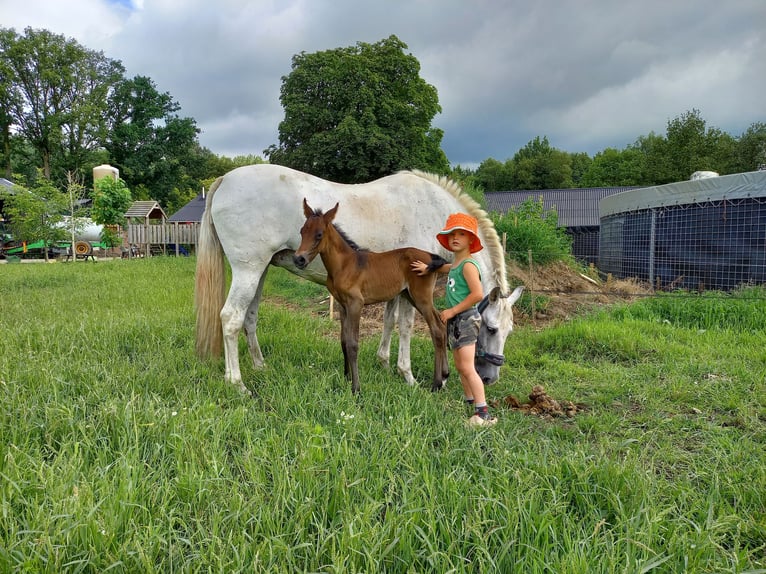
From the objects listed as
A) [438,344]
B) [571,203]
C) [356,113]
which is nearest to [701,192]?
[438,344]

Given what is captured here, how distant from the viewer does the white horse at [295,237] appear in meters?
3.81

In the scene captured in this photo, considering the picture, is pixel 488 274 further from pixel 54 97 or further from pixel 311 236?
pixel 54 97

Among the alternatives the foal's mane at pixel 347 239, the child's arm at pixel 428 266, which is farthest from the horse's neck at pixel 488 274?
the foal's mane at pixel 347 239

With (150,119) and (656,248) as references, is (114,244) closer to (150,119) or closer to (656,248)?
(656,248)

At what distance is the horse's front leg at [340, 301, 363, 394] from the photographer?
3.46m

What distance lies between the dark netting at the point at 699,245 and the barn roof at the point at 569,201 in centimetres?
2145

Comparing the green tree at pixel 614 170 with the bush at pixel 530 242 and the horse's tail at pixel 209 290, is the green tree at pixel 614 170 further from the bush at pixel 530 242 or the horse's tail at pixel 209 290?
the horse's tail at pixel 209 290

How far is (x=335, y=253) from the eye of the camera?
11.8ft

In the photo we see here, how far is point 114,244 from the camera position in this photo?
2039cm

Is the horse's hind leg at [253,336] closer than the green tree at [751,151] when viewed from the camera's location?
Yes

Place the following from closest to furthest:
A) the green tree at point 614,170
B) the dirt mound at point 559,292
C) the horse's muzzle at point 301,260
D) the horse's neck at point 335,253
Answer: the horse's muzzle at point 301,260
the horse's neck at point 335,253
the dirt mound at point 559,292
the green tree at point 614,170

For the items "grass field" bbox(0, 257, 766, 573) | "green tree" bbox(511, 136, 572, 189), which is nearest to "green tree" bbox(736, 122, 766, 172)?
"green tree" bbox(511, 136, 572, 189)

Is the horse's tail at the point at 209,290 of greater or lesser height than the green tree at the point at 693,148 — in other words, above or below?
below

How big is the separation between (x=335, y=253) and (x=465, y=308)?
114 cm
